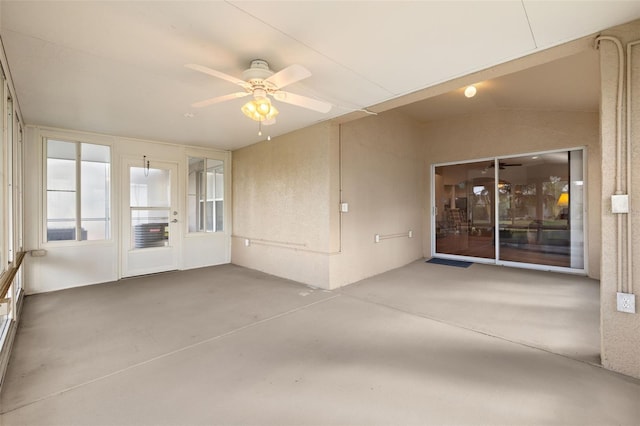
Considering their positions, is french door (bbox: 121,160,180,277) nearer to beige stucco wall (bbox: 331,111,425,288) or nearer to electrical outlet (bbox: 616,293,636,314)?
beige stucco wall (bbox: 331,111,425,288)

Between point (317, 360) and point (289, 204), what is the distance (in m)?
2.98

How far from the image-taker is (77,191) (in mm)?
4535

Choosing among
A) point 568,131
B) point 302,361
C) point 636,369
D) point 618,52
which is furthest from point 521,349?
point 568,131

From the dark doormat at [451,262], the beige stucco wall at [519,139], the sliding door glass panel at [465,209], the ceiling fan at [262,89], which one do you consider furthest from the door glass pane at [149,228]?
the sliding door glass panel at [465,209]

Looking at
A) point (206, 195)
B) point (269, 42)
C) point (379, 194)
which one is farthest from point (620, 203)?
point (206, 195)

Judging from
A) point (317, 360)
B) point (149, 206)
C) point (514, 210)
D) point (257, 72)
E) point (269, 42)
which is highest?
point (269, 42)

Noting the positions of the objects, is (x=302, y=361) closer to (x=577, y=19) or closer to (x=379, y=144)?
(x=577, y=19)

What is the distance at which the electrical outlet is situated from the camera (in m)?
1.94

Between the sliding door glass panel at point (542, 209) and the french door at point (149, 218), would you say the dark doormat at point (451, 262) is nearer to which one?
the sliding door glass panel at point (542, 209)

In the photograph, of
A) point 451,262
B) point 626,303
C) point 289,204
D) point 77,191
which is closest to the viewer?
point 626,303

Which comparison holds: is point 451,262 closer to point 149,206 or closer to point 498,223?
point 498,223

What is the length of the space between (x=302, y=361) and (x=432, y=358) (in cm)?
105

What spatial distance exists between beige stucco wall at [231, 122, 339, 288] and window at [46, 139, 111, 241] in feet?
7.60

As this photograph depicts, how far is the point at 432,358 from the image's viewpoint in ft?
7.37
